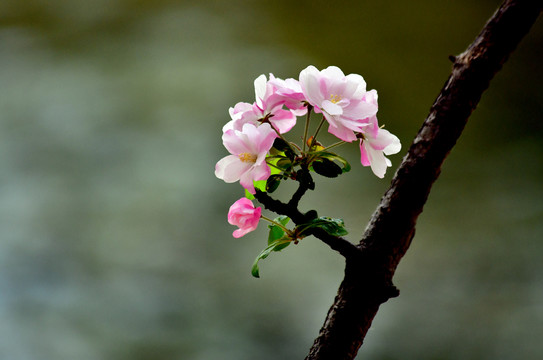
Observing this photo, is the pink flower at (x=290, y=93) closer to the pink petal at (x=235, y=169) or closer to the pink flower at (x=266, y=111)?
the pink flower at (x=266, y=111)

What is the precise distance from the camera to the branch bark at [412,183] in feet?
2.10

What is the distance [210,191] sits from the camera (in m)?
2.00

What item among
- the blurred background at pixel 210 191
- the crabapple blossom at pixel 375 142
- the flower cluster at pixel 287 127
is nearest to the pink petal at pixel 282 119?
the flower cluster at pixel 287 127

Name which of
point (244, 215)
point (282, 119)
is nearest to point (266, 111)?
point (282, 119)

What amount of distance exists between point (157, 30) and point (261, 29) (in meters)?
0.44

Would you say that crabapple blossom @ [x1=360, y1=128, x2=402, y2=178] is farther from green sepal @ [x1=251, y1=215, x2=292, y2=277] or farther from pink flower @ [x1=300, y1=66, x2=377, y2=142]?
green sepal @ [x1=251, y1=215, x2=292, y2=277]

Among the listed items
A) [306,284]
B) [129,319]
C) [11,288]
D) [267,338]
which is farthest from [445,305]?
[11,288]

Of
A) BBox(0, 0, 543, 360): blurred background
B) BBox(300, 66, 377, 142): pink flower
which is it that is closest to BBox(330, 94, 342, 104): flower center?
BBox(300, 66, 377, 142): pink flower

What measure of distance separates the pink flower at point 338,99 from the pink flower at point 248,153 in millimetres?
74

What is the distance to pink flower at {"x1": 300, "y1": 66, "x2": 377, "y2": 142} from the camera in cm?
66

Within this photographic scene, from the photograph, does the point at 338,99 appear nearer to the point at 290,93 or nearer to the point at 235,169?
the point at 290,93

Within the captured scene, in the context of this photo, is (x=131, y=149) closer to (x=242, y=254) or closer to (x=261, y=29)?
(x=242, y=254)

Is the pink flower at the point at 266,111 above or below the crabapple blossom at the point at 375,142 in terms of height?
below

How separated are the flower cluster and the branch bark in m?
0.06
